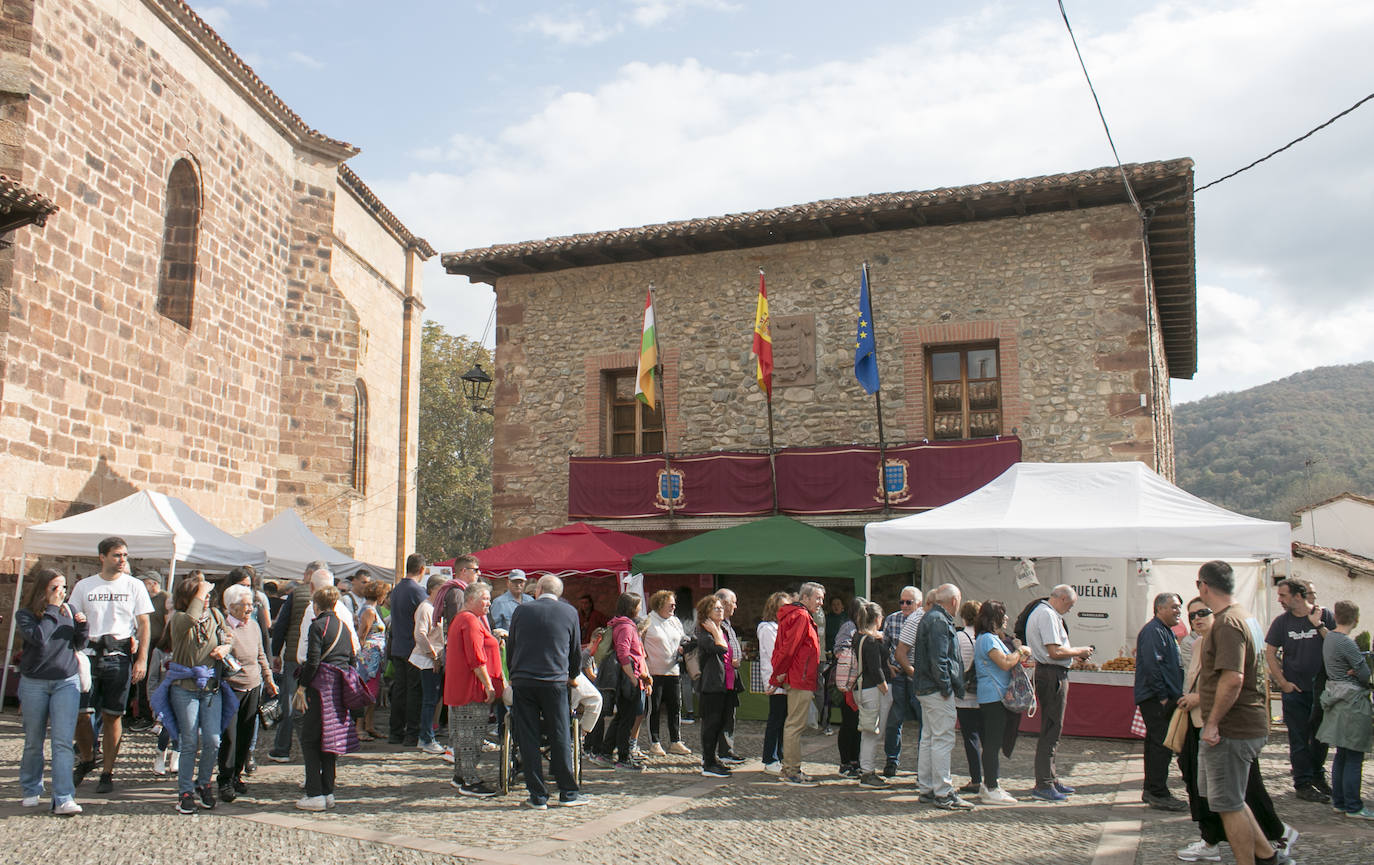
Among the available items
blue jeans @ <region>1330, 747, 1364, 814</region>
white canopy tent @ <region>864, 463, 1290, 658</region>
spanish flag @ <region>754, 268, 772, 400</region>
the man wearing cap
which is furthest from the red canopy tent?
blue jeans @ <region>1330, 747, 1364, 814</region>

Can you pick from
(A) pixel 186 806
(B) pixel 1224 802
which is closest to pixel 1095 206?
(B) pixel 1224 802

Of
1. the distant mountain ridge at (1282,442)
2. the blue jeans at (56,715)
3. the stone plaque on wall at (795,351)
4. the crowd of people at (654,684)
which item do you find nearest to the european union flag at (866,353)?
the stone plaque on wall at (795,351)

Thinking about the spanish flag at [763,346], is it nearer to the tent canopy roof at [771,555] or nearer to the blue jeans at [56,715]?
the tent canopy roof at [771,555]

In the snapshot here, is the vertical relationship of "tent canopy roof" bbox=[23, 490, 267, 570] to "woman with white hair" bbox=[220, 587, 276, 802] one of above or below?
above

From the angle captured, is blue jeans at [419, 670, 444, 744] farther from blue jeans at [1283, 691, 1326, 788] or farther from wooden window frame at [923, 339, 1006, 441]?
wooden window frame at [923, 339, 1006, 441]

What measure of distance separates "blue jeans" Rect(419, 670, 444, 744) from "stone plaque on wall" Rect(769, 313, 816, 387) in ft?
23.3

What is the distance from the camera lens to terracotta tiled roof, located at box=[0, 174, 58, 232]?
10.3 meters

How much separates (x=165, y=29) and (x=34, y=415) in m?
6.23

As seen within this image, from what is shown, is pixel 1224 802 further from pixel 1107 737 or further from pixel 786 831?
pixel 1107 737

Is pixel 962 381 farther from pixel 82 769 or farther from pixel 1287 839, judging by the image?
pixel 82 769

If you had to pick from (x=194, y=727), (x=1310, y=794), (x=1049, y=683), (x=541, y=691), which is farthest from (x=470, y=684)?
(x=1310, y=794)

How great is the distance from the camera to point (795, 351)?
14234 millimetres

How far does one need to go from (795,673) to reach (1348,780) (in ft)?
12.3

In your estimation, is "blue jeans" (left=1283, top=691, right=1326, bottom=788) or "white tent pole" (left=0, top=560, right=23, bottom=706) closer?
"blue jeans" (left=1283, top=691, right=1326, bottom=788)
